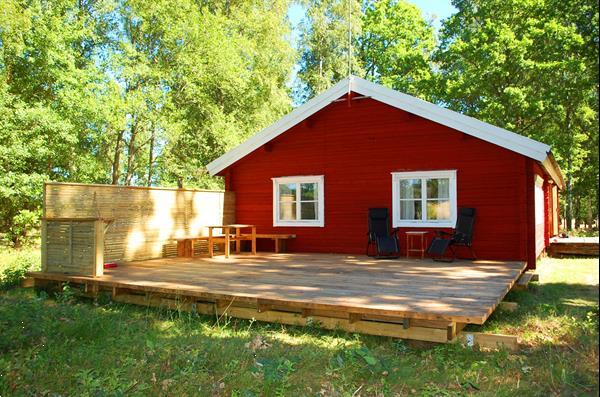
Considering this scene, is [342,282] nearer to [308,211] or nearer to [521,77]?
[308,211]

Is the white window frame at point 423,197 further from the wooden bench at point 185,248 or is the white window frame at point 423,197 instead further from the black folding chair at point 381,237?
the wooden bench at point 185,248

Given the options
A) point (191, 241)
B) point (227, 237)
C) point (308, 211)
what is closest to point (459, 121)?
point (308, 211)

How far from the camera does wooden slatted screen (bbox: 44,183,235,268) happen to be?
7.11 m

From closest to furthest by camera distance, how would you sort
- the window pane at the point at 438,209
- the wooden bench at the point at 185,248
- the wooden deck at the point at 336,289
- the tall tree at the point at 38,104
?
1. the wooden deck at the point at 336,289
2. the window pane at the point at 438,209
3. the wooden bench at the point at 185,248
4. the tall tree at the point at 38,104

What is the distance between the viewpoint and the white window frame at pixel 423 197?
8367 millimetres

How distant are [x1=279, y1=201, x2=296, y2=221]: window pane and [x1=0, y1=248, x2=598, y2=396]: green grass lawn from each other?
521 cm

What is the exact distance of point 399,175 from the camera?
884 centimetres

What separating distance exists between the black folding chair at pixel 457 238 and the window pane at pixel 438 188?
1.39 ft

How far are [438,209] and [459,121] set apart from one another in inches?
63.8

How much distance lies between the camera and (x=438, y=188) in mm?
8547

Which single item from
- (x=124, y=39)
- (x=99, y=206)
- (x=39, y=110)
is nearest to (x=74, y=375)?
(x=99, y=206)

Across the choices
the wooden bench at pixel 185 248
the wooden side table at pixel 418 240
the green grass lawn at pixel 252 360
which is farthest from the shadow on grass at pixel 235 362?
the wooden bench at pixel 185 248

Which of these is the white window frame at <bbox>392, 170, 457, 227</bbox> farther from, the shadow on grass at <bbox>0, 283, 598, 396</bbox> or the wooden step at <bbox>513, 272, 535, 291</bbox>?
the shadow on grass at <bbox>0, 283, 598, 396</bbox>

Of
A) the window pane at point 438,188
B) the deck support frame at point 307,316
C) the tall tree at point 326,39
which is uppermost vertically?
the tall tree at point 326,39
